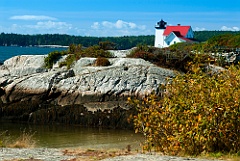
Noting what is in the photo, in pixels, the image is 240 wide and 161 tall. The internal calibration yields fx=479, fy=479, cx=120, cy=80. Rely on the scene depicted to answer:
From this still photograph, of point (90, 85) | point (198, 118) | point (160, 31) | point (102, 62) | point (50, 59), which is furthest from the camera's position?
point (160, 31)

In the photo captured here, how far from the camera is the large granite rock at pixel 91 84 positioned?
31.6 metres

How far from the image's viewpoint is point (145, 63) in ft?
117

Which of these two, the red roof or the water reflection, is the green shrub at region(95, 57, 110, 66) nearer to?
the water reflection

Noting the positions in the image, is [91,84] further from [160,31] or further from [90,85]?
[160,31]

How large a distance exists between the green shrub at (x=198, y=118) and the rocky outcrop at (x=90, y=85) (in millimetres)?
16290

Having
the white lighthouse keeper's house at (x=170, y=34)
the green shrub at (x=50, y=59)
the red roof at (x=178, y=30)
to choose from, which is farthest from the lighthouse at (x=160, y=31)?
the green shrub at (x=50, y=59)

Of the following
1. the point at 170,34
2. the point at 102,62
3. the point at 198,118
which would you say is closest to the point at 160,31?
the point at 170,34

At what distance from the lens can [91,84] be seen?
32.8 metres

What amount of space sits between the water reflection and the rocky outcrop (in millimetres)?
2950

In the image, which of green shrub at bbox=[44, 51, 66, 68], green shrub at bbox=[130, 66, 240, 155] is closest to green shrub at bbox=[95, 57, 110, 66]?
green shrub at bbox=[44, 51, 66, 68]

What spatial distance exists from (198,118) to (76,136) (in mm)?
14203

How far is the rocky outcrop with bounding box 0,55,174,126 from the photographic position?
31531 mm

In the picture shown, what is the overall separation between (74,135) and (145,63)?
11337mm

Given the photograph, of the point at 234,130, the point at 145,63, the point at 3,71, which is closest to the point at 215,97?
the point at 234,130
